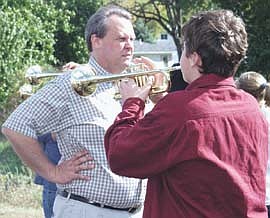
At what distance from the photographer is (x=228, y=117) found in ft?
10.3

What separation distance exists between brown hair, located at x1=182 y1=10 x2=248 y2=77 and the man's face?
104 centimetres

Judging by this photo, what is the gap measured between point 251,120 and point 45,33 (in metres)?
20.2

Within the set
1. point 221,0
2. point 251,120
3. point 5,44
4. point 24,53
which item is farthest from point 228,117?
point 221,0

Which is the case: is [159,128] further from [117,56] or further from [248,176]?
[117,56]

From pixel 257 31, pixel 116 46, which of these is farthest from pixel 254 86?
pixel 257 31

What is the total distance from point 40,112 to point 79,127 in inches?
8.8

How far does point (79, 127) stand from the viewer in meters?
4.00

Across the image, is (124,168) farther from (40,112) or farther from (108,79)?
(40,112)

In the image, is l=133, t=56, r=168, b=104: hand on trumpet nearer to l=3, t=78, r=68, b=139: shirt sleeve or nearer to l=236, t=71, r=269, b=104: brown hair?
l=3, t=78, r=68, b=139: shirt sleeve

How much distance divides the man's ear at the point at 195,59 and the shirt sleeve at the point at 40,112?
104 centimetres

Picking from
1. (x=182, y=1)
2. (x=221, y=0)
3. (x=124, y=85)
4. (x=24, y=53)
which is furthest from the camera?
(x=182, y=1)

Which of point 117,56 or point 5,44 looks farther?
point 5,44

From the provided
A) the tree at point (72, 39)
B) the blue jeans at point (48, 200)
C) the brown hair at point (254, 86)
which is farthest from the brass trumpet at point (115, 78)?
the tree at point (72, 39)

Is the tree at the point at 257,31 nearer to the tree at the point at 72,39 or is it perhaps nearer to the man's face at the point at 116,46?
the tree at the point at 72,39
